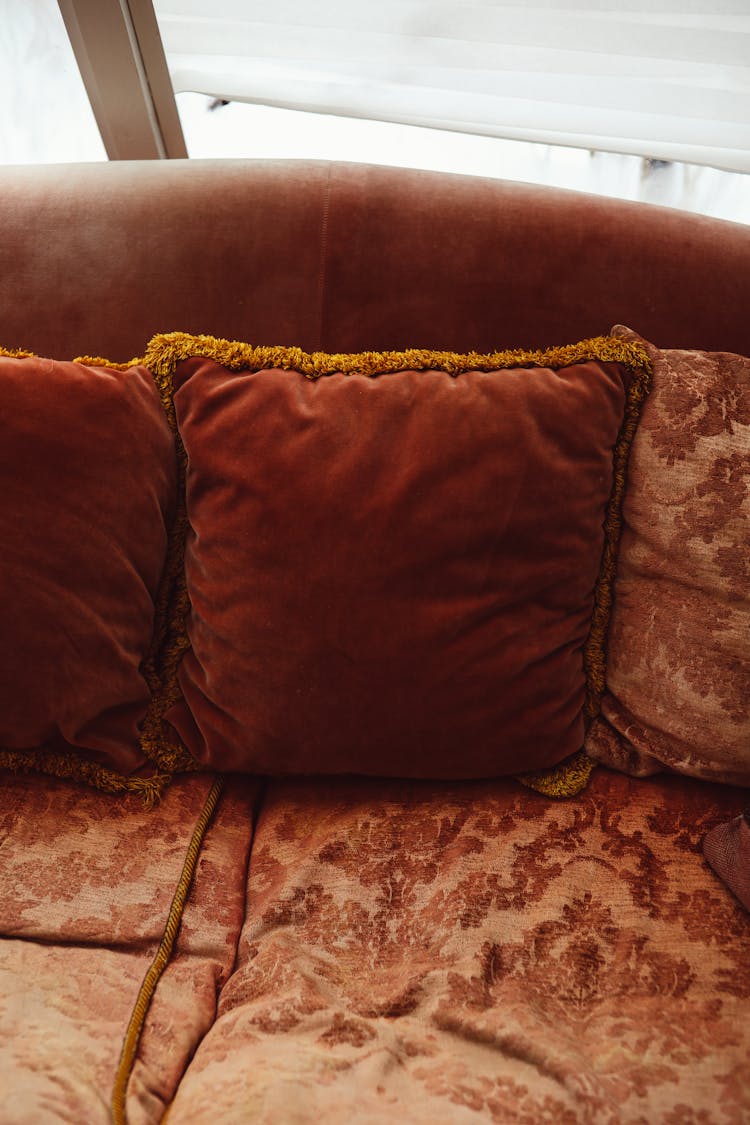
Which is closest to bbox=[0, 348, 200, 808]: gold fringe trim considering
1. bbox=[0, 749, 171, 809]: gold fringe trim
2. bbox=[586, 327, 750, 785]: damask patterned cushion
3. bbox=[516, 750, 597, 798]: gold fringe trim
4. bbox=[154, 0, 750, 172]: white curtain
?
bbox=[0, 749, 171, 809]: gold fringe trim

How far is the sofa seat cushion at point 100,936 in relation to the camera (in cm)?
73

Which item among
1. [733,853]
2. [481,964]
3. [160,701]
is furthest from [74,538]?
[733,853]

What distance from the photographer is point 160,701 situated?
1.03 meters

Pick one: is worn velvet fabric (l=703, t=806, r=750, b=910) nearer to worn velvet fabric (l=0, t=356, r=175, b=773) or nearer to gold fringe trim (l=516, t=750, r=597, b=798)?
gold fringe trim (l=516, t=750, r=597, b=798)

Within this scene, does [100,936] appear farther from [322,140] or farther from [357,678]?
[322,140]

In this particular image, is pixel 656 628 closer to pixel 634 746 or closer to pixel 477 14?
pixel 634 746

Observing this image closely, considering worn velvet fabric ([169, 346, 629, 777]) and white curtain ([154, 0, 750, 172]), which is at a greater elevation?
white curtain ([154, 0, 750, 172])

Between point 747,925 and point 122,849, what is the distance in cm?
72

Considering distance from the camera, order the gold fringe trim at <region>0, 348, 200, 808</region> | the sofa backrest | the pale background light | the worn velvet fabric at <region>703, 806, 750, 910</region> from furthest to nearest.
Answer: the pale background light
the sofa backrest
the gold fringe trim at <region>0, 348, 200, 808</region>
the worn velvet fabric at <region>703, 806, 750, 910</region>

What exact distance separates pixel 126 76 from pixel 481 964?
4.79 feet

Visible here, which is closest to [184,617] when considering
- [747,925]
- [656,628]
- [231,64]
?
[656,628]

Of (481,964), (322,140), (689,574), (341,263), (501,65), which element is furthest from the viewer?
(322,140)

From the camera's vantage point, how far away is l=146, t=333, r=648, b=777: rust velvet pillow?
90cm

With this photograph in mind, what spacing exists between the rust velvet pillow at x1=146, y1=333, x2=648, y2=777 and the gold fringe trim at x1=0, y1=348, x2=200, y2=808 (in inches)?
1.8
